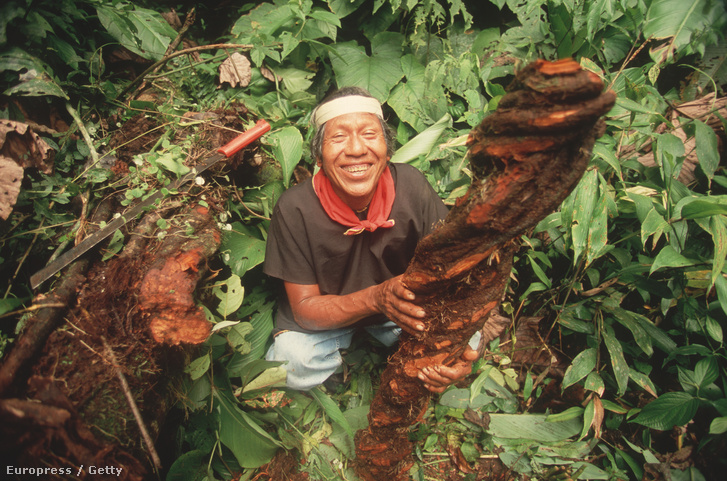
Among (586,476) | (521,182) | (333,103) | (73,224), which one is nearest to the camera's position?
(521,182)

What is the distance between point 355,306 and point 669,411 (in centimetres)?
180

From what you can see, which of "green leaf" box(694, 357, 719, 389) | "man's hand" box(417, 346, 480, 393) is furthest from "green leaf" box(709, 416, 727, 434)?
"man's hand" box(417, 346, 480, 393)

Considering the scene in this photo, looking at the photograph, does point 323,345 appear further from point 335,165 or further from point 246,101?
point 246,101

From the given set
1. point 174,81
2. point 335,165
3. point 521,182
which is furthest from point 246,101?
point 521,182

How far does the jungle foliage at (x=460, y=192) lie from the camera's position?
65.6 inches

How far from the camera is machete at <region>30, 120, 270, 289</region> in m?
1.36

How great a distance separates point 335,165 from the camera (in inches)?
65.8

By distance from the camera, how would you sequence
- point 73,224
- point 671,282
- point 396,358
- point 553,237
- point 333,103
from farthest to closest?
point 553,237, point 671,282, point 333,103, point 73,224, point 396,358

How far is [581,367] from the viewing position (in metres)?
1.96

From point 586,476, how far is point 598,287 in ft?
3.55

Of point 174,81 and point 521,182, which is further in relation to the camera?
point 174,81

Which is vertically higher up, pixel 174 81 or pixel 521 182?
pixel 174 81

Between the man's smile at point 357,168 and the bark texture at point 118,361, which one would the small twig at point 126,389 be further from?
the man's smile at point 357,168

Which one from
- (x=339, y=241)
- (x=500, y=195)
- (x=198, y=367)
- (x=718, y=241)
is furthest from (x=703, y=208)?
(x=198, y=367)
